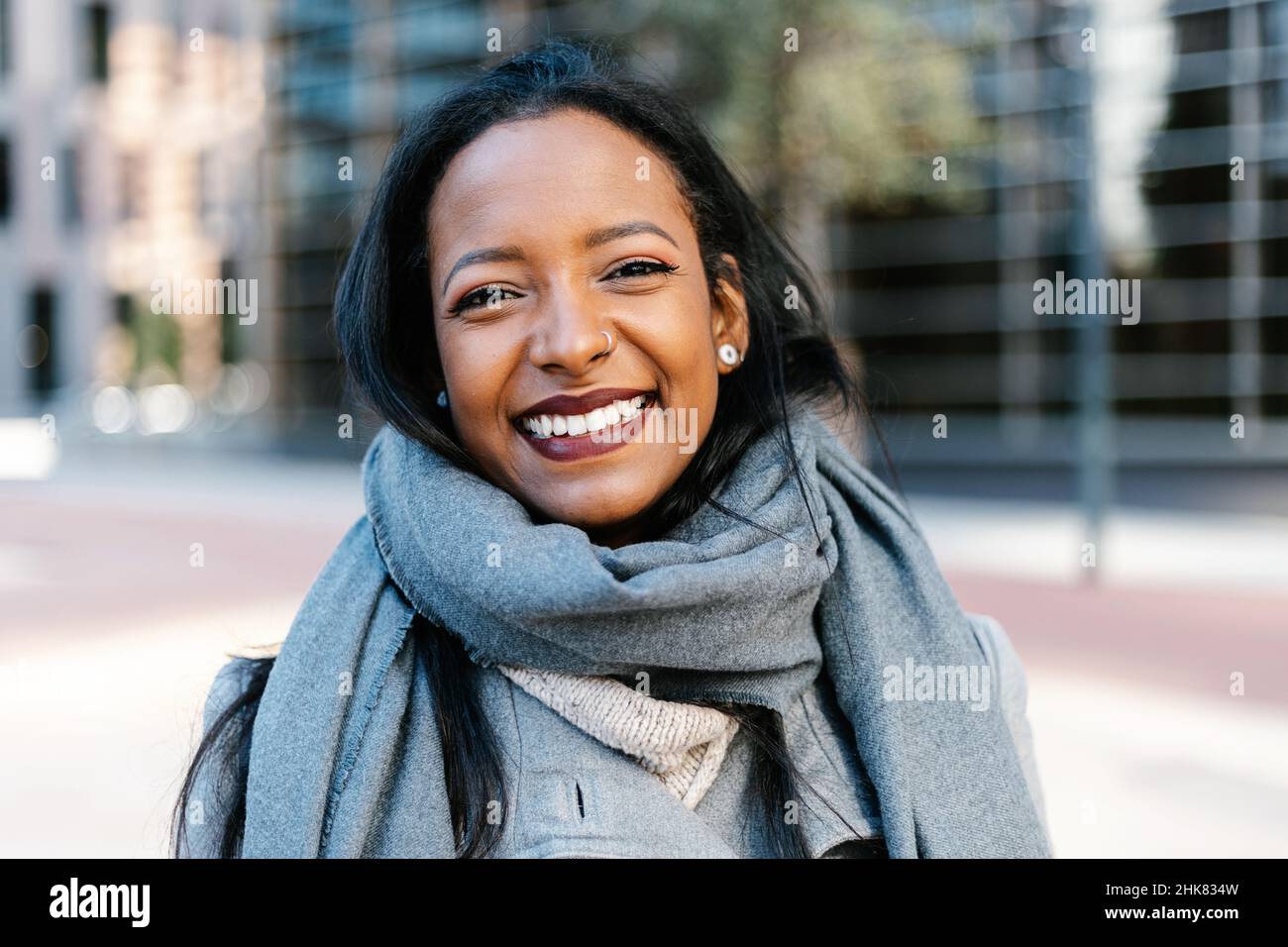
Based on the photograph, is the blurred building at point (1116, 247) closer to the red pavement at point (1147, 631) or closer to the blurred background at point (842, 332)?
the blurred background at point (842, 332)

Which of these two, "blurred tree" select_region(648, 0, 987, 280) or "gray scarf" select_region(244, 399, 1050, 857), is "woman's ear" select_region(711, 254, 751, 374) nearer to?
"gray scarf" select_region(244, 399, 1050, 857)

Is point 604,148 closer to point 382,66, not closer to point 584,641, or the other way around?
point 584,641

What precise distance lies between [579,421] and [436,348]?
1.01 feet

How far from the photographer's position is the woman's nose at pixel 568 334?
132cm

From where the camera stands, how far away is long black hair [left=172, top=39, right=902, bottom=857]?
143cm

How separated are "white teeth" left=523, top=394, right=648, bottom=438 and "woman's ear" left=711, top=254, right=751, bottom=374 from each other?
234 mm

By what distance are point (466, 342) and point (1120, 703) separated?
4.62 metres

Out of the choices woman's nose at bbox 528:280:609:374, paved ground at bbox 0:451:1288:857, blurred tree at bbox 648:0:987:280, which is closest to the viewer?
woman's nose at bbox 528:280:609:374

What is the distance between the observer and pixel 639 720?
136 centimetres

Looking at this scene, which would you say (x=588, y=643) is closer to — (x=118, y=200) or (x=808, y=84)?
(x=808, y=84)

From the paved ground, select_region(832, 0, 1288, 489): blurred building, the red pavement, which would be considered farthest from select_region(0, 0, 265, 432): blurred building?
the red pavement

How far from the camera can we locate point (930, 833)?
56.4 inches
